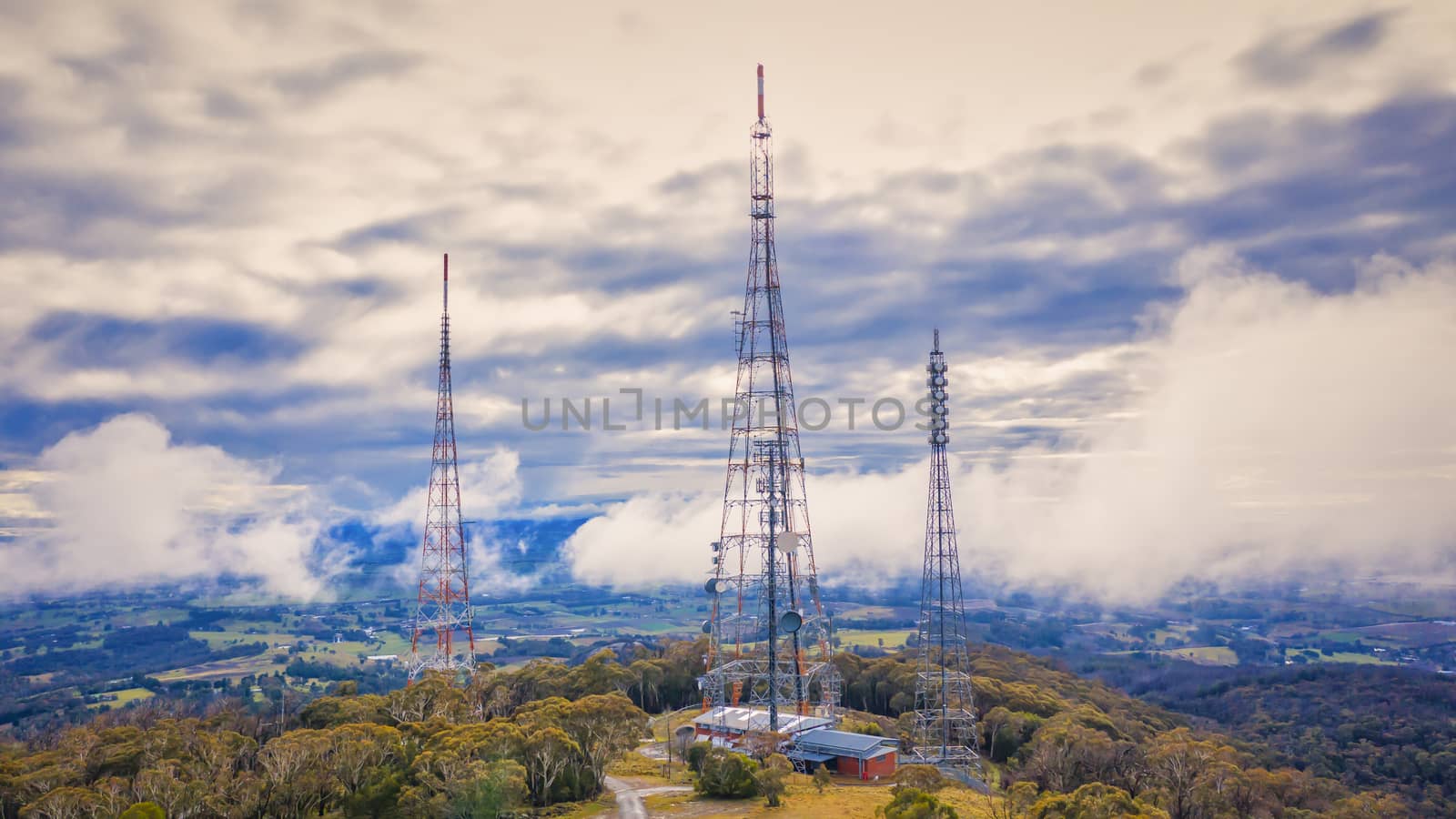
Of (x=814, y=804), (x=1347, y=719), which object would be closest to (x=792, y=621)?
(x=814, y=804)

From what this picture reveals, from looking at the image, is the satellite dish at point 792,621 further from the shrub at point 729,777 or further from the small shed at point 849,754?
the shrub at point 729,777

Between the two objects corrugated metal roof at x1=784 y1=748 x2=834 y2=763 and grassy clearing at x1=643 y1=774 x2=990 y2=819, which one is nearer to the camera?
grassy clearing at x1=643 y1=774 x2=990 y2=819

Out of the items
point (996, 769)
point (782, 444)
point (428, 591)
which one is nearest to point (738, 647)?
point (782, 444)

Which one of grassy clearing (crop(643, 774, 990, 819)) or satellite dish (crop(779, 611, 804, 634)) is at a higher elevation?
satellite dish (crop(779, 611, 804, 634))

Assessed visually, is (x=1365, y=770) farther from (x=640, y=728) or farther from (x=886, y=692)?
(x=640, y=728)

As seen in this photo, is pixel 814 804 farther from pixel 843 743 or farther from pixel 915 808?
pixel 915 808

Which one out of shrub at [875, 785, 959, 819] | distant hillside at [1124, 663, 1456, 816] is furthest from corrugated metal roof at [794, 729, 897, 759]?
distant hillside at [1124, 663, 1456, 816]

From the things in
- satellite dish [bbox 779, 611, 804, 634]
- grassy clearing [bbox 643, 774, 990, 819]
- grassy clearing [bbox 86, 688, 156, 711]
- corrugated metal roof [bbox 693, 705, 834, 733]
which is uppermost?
satellite dish [bbox 779, 611, 804, 634]

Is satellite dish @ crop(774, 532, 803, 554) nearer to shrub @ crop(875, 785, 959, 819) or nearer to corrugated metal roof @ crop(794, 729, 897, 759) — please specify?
corrugated metal roof @ crop(794, 729, 897, 759)

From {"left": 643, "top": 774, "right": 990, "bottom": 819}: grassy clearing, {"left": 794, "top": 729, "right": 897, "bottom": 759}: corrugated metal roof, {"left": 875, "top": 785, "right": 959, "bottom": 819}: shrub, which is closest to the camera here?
{"left": 875, "top": 785, "right": 959, "bottom": 819}: shrub
